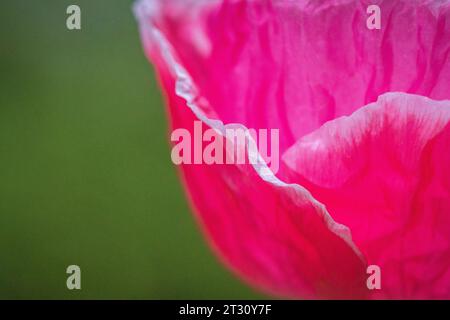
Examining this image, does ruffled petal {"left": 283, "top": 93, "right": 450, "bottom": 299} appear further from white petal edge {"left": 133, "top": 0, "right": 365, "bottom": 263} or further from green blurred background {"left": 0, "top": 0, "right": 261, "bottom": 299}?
green blurred background {"left": 0, "top": 0, "right": 261, "bottom": 299}

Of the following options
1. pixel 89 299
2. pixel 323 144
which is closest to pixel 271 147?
pixel 323 144

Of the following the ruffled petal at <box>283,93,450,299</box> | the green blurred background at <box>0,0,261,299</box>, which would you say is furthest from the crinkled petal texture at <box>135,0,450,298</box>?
the green blurred background at <box>0,0,261,299</box>

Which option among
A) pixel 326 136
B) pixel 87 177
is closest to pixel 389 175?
pixel 326 136

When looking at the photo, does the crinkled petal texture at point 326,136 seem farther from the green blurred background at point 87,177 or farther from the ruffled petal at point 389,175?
the green blurred background at point 87,177

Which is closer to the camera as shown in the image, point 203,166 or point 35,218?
point 203,166

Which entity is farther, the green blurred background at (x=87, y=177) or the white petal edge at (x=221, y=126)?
the green blurred background at (x=87, y=177)

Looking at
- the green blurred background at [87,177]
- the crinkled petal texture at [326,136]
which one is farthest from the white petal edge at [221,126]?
Answer: the green blurred background at [87,177]

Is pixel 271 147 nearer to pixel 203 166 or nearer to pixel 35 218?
pixel 203 166
